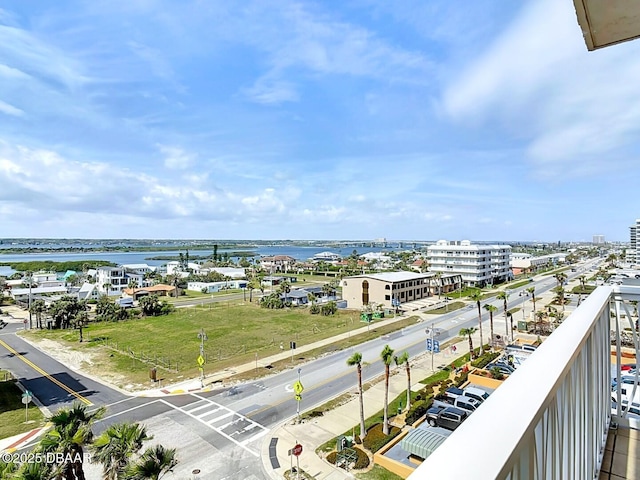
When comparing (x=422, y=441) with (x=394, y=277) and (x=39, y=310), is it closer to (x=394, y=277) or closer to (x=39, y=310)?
(x=394, y=277)

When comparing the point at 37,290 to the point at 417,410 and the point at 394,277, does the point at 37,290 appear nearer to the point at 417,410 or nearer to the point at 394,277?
the point at 394,277

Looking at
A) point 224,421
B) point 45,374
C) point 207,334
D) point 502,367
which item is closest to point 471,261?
point 502,367

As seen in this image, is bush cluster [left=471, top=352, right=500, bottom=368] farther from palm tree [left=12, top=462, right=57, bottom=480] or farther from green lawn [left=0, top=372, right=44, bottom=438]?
green lawn [left=0, top=372, right=44, bottom=438]

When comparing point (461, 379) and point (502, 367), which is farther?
point (502, 367)

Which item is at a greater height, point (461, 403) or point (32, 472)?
point (32, 472)

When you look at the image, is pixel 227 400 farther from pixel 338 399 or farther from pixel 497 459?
pixel 497 459

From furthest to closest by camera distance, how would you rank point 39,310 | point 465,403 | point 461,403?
point 39,310, point 461,403, point 465,403

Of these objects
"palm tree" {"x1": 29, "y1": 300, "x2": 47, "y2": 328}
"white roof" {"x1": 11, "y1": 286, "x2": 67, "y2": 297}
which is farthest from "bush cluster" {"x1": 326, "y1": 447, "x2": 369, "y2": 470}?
"white roof" {"x1": 11, "y1": 286, "x2": 67, "y2": 297}

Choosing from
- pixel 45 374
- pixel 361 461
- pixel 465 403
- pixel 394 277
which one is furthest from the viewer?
pixel 394 277

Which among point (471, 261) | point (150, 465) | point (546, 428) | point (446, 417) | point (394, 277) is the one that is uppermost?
point (546, 428)
